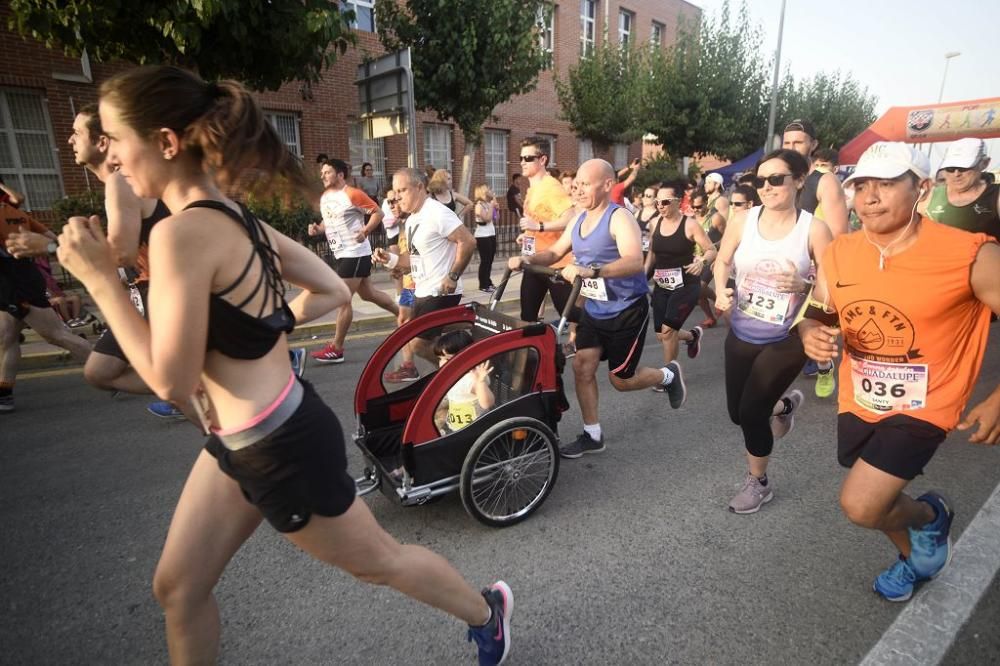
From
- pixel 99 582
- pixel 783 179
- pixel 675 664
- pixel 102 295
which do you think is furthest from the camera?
pixel 783 179

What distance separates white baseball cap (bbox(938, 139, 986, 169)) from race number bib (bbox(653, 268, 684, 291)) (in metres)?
2.22

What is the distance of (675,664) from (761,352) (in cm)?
165

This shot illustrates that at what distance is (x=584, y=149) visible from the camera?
21953 millimetres

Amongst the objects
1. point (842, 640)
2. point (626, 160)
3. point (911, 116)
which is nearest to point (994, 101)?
point (911, 116)

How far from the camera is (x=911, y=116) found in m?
17.2

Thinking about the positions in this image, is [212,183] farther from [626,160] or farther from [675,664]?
[626,160]

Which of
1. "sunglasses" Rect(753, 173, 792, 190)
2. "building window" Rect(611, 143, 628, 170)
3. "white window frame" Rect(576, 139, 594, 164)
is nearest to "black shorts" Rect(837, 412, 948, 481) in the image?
"sunglasses" Rect(753, 173, 792, 190)

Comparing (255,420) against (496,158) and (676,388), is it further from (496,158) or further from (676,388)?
(496,158)

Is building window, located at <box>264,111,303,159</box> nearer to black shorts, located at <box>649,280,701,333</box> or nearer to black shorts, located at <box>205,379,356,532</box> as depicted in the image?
black shorts, located at <box>649,280,701,333</box>

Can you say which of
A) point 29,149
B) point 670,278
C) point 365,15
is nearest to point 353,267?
point 670,278

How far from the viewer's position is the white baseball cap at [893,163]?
2.13m

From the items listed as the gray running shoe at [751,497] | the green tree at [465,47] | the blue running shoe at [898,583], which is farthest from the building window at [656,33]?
the blue running shoe at [898,583]

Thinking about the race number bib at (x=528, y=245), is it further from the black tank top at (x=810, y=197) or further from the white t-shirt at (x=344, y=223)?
the black tank top at (x=810, y=197)

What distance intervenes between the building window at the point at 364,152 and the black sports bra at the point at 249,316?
13900mm
